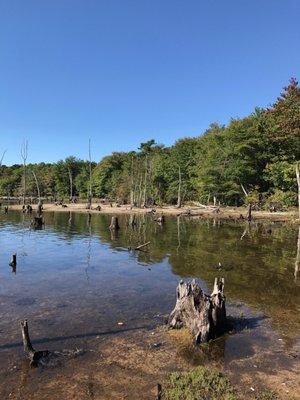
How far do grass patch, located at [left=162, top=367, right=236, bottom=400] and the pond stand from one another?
0.88 m

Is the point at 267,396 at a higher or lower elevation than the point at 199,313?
lower

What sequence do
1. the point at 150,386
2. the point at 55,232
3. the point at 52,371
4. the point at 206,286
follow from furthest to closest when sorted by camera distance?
1. the point at 55,232
2. the point at 206,286
3. the point at 52,371
4. the point at 150,386

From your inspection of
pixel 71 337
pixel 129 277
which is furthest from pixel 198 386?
pixel 129 277

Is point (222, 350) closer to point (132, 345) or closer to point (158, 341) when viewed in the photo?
point (158, 341)

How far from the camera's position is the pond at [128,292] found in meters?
9.54

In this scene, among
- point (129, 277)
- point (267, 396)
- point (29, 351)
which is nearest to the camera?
point (267, 396)

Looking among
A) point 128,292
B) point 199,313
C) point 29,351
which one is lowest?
point 128,292

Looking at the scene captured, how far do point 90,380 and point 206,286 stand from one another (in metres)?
8.89

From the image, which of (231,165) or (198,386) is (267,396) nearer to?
(198,386)

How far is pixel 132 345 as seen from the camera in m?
9.54

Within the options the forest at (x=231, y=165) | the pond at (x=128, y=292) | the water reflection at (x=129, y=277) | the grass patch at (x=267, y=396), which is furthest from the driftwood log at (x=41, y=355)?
the forest at (x=231, y=165)

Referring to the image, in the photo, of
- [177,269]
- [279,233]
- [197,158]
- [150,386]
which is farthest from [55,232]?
[197,158]

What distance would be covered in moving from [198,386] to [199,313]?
2.82 meters

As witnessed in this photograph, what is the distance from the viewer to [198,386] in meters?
7.32
